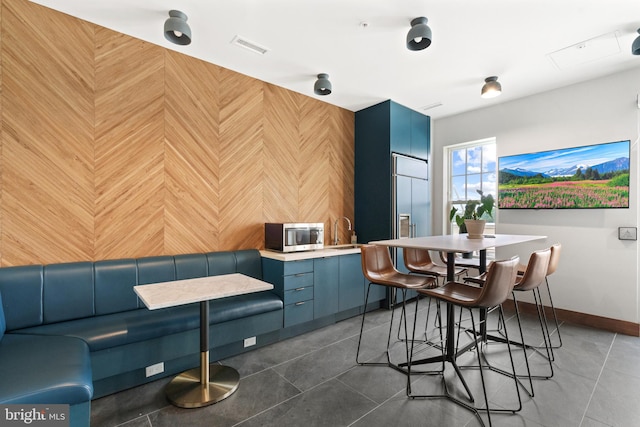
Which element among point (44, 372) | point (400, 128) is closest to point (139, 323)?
point (44, 372)

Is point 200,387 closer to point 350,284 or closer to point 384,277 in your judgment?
point 384,277

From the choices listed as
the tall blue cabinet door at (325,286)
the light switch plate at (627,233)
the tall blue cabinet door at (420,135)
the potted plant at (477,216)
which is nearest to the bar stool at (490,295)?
the potted plant at (477,216)

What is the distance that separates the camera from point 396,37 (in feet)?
8.89

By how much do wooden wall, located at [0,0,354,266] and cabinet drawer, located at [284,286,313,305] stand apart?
851 millimetres

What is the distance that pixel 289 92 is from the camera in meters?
3.91

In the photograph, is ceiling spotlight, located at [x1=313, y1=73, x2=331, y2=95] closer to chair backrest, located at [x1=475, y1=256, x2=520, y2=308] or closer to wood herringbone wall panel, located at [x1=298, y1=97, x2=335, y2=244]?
wood herringbone wall panel, located at [x1=298, y1=97, x2=335, y2=244]

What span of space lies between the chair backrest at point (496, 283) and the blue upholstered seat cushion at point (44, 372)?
2.26 meters

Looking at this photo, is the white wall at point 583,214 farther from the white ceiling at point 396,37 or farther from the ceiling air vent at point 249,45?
the ceiling air vent at point 249,45

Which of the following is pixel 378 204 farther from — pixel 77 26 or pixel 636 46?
pixel 77 26

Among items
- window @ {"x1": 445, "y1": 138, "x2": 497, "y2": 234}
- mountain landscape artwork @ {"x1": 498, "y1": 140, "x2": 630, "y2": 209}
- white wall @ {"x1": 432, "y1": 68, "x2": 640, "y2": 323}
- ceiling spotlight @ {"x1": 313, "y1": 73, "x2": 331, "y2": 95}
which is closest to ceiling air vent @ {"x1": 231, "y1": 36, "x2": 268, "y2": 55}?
ceiling spotlight @ {"x1": 313, "y1": 73, "x2": 331, "y2": 95}

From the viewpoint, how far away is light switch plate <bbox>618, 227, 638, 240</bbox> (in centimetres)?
320

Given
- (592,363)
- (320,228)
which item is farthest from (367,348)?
(592,363)

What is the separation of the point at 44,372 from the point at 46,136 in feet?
6.30

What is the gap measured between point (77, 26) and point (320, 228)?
117 inches
